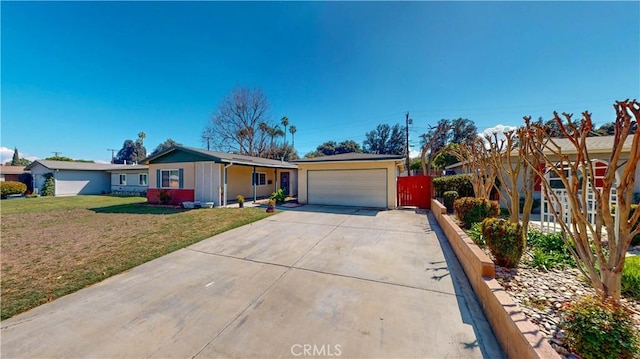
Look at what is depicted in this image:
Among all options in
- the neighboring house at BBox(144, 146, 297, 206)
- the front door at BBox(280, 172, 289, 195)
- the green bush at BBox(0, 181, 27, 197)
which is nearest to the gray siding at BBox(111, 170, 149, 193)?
the green bush at BBox(0, 181, 27, 197)

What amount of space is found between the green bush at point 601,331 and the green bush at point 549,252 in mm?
2273

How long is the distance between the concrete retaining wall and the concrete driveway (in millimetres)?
139

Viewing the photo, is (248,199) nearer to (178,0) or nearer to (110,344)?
(178,0)

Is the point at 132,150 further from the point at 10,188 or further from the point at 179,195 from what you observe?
the point at 179,195

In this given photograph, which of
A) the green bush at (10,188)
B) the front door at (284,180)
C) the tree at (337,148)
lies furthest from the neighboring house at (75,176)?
the tree at (337,148)

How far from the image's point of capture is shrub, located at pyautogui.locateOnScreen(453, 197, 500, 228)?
6.22 meters

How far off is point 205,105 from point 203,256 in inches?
976

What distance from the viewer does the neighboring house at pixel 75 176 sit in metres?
20.0

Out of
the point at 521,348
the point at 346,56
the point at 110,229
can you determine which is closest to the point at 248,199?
the point at 110,229

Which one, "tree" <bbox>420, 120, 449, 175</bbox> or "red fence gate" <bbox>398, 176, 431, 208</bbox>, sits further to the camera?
"tree" <bbox>420, 120, 449, 175</bbox>

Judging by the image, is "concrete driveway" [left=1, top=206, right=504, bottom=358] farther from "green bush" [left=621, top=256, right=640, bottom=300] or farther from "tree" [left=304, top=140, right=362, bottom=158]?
"tree" [left=304, top=140, right=362, bottom=158]

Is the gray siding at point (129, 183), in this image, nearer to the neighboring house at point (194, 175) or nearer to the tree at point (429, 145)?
the neighboring house at point (194, 175)

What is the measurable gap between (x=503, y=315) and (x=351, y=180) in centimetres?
959

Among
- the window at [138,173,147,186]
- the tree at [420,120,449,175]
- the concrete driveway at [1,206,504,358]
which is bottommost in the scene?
the concrete driveway at [1,206,504,358]
